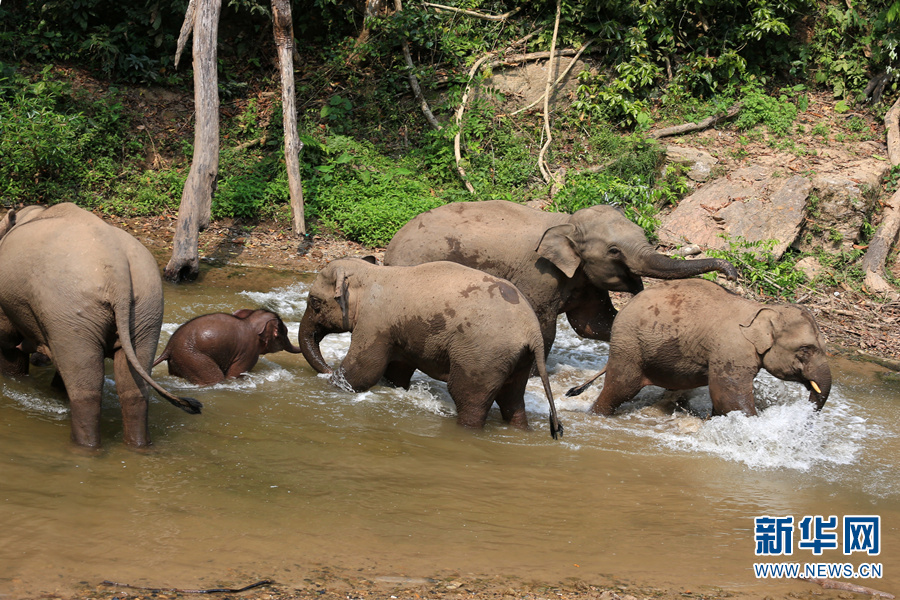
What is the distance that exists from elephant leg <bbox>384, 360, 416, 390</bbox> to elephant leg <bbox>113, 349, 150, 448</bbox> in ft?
8.02

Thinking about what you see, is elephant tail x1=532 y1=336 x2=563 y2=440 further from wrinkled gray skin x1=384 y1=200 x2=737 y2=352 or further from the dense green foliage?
the dense green foliage

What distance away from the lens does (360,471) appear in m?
5.43

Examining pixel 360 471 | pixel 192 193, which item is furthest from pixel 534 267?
pixel 192 193

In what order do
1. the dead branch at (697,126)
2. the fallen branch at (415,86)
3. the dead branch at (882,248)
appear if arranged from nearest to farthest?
1. the dead branch at (882,248)
2. the dead branch at (697,126)
3. the fallen branch at (415,86)

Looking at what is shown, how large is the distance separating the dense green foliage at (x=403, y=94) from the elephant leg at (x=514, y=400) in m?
5.16

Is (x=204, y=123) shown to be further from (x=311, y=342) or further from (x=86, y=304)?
(x=86, y=304)

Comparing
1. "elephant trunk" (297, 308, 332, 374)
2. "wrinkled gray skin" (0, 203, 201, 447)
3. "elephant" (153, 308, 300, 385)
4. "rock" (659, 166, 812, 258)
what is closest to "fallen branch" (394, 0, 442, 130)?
"rock" (659, 166, 812, 258)

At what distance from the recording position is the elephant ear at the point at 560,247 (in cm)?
762

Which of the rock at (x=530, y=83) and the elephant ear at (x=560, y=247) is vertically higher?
the rock at (x=530, y=83)

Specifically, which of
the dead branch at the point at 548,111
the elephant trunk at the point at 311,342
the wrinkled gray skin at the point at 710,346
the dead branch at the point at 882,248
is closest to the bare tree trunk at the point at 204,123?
the elephant trunk at the point at 311,342

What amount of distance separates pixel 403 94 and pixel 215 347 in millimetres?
8813

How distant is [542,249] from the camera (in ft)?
25.1

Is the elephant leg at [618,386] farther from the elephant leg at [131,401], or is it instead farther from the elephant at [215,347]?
the elephant leg at [131,401]

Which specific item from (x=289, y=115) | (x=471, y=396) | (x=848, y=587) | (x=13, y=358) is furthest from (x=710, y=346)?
(x=289, y=115)
